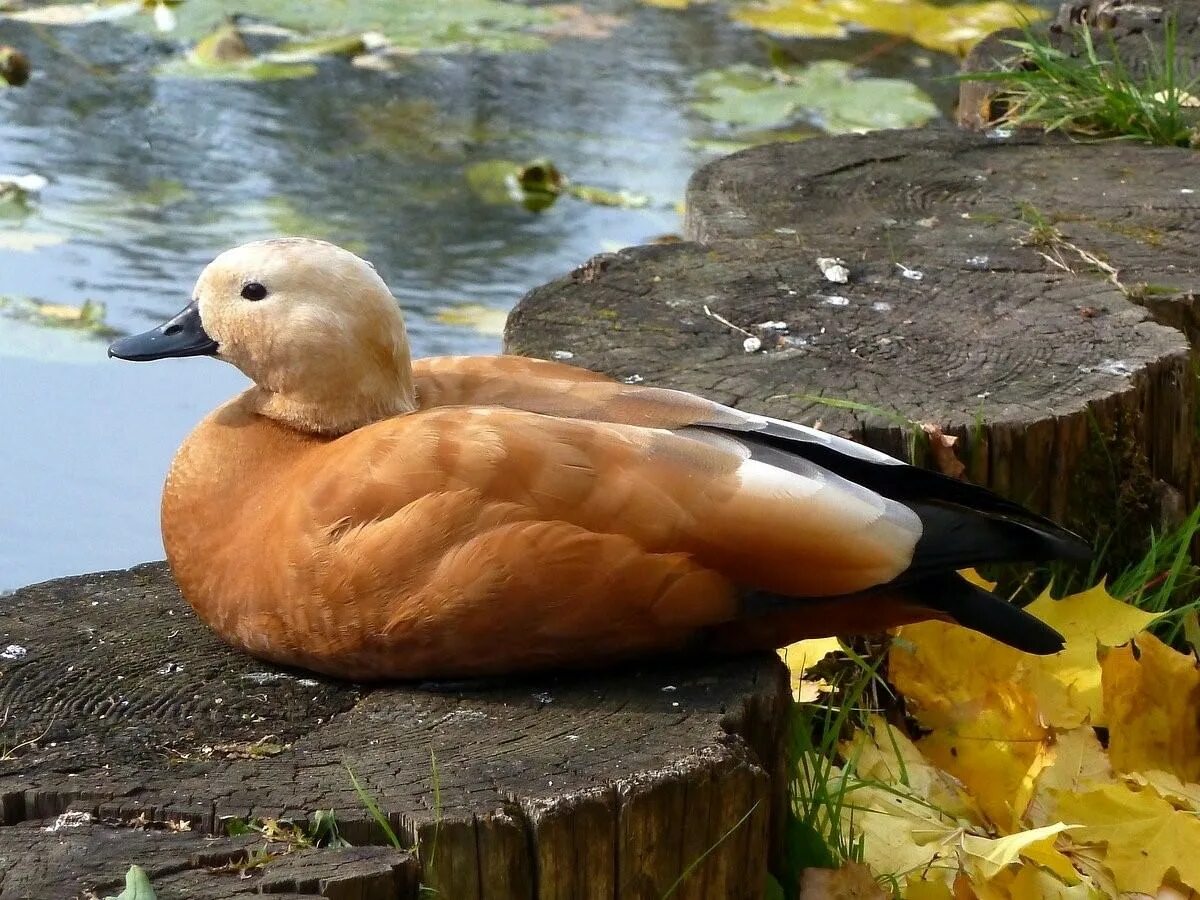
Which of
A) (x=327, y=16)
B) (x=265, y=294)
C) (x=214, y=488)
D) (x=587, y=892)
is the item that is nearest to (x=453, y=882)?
(x=587, y=892)

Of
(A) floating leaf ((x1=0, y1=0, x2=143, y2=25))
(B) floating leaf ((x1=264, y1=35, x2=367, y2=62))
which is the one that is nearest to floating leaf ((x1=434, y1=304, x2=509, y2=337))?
(B) floating leaf ((x1=264, y1=35, x2=367, y2=62))

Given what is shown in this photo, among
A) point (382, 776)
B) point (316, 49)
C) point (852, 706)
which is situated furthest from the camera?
point (316, 49)

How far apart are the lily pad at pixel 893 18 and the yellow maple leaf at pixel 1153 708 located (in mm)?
5028

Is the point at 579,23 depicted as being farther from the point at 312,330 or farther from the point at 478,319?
the point at 312,330

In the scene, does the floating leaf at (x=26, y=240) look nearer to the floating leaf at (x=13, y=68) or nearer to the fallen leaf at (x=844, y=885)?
the floating leaf at (x=13, y=68)

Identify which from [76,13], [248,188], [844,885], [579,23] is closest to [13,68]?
[76,13]

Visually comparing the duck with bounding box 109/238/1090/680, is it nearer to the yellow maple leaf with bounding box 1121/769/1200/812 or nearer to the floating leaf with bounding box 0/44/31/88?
the yellow maple leaf with bounding box 1121/769/1200/812

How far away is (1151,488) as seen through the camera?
2.99 metres

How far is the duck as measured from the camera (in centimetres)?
204

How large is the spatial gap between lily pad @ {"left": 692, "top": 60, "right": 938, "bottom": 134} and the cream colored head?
4202 mm

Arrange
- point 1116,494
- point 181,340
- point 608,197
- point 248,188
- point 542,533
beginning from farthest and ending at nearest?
point 608,197 → point 248,188 → point 1116,494 → point 181,340 → point 542,533

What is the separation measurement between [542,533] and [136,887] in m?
0.63

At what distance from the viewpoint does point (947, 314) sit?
3154 millimetres

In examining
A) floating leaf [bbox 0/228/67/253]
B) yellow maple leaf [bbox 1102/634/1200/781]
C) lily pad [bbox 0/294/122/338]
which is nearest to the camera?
yellow maple leaf [bbox 1102/634/1200/781]
